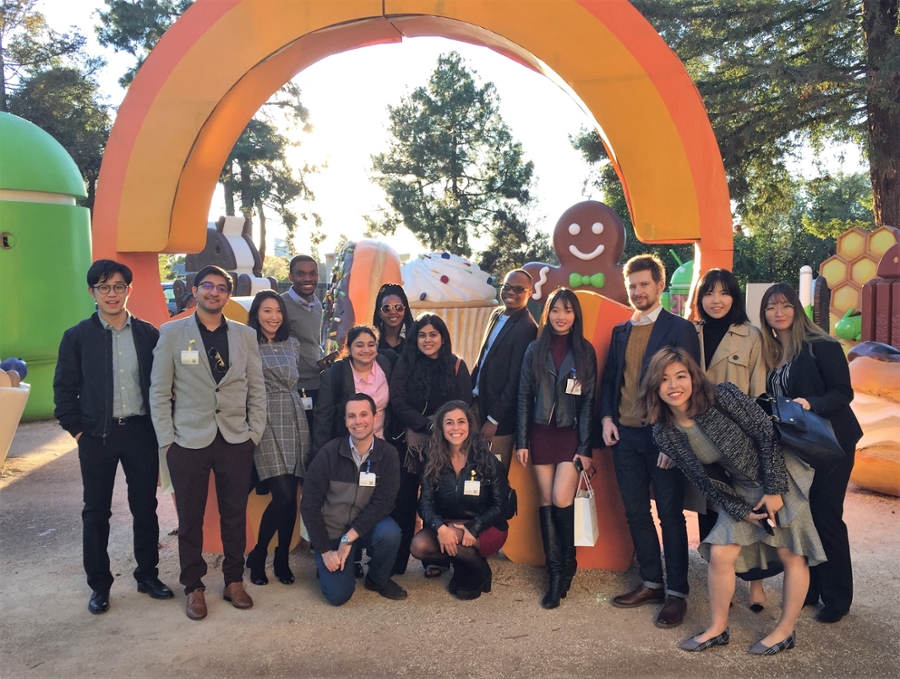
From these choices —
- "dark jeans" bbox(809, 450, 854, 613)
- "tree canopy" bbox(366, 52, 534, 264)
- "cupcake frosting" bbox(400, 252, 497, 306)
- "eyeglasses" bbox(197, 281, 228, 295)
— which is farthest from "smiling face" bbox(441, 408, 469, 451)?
"tree canopy" bbox(366, 52, 534, 264)

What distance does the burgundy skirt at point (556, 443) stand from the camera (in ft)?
12.1

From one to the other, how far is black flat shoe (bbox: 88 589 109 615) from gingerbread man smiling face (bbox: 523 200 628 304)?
227 inches

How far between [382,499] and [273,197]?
22247mm

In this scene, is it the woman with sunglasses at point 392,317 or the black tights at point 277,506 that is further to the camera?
the woman with sunglasses at point 392,317

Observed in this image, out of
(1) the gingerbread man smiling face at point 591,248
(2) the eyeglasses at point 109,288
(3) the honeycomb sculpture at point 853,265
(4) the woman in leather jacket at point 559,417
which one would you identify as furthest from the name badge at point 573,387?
(3) the honeycomb sculpture at point 853,265

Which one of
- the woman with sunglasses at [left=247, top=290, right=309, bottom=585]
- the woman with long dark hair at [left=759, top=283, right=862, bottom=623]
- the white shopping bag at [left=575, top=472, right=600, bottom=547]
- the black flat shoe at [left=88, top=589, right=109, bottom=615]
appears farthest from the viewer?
the woman with sunglasses at [left=247, top=290, right=309, bottom=585]

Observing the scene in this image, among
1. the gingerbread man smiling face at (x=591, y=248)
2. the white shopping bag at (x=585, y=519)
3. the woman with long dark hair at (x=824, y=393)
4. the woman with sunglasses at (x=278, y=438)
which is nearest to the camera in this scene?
the woman with long dark hair at (x=824, y=393)

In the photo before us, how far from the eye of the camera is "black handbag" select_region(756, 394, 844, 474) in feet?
9.64

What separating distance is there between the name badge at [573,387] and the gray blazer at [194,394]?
155 cm

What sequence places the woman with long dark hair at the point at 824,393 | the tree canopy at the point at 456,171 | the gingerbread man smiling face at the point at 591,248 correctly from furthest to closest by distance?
1. the tree canopy at the point at 456,171
2. the gingerbread man smiling face at the point at 591,248
3. the woman with long dark hair at the point at 824,393

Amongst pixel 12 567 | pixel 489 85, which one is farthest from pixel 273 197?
pixel 12 567

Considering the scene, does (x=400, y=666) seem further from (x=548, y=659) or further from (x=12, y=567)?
(x=12, y=567)

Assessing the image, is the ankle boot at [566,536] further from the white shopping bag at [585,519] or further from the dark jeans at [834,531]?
the dark jeans at [834,531]

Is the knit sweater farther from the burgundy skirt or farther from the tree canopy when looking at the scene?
the tree canopy
